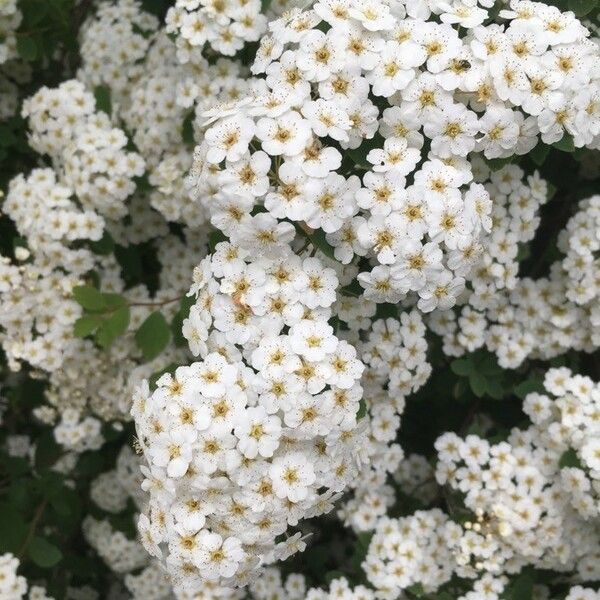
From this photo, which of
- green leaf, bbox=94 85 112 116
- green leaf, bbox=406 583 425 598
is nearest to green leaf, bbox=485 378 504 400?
green leaf, bbox=406 583 425 598

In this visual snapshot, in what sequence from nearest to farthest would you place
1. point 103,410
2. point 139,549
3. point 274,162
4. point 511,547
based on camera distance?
1. point 274,162
2. point 511,547
3. point 103,410
4. point 139,549

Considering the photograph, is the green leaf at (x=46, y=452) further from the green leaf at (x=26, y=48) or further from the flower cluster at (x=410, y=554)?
the green leaf at (x=26, y=48)

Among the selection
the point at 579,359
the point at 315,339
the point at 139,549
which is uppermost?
the point at 315,339

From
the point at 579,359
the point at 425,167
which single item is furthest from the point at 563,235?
the point at 425,167

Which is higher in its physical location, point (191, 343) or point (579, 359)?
point (191, 343)

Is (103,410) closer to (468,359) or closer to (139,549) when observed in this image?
(139,549)

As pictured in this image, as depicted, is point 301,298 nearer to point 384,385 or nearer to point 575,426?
point 384,385
